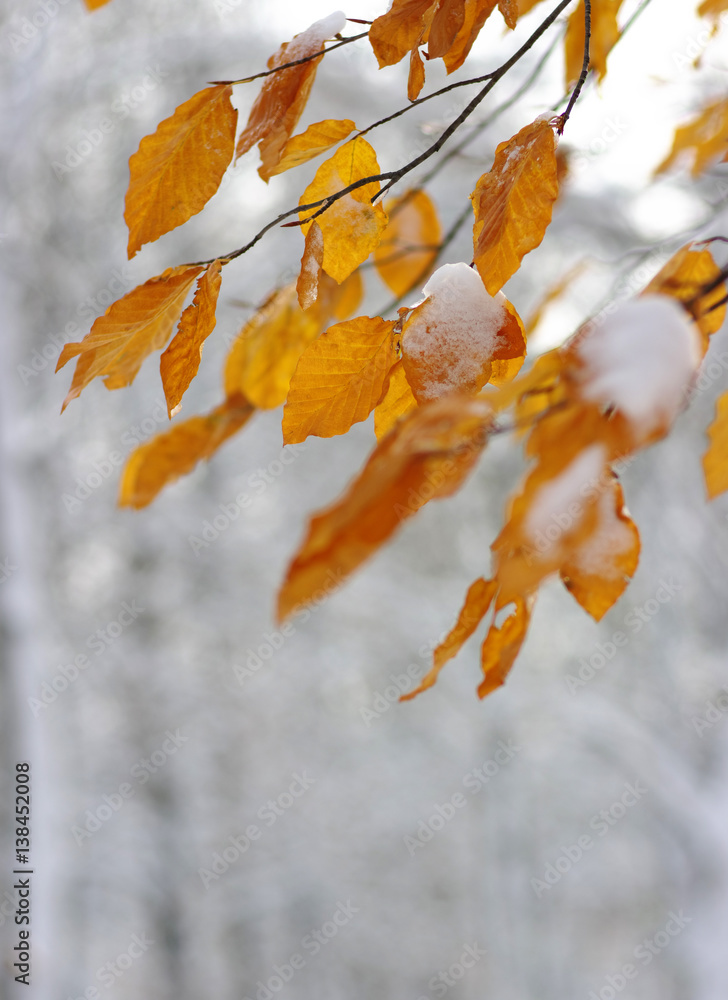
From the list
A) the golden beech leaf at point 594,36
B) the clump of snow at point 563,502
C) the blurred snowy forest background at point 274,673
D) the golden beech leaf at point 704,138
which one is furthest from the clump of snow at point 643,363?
the blurred snowy forest background at point 274,673

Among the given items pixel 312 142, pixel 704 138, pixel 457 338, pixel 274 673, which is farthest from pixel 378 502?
pixel 274 673

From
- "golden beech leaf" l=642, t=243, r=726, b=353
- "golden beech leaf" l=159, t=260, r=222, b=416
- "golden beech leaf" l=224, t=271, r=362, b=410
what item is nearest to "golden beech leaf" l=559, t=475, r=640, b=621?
"golden beech leaf" l=642, t=243, r=726, b=353

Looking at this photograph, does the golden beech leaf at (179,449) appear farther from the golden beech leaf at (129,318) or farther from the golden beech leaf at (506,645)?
the golden beech leaf at (506,645)

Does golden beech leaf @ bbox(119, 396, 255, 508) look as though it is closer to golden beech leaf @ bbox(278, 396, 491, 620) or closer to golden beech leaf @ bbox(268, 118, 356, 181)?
Result: golden beech leaf @ bbox(268, 118, 356, 181)

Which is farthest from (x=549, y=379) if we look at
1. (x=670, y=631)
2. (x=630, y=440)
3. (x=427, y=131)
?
(x=670, y=631)

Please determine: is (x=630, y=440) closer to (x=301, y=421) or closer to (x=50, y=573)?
(x=301, y=421)

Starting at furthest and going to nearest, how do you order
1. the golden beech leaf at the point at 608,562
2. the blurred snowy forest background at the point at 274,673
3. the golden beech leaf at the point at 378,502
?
the blurred snowy forest background at the point at 274,673
the golden beech leaf at the point at 608,562
the golden beech leaf at the point at 378,502
